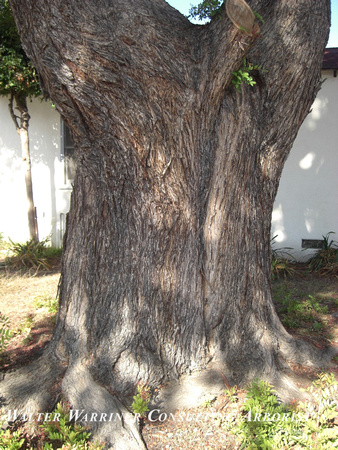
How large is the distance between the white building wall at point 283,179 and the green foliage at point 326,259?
0.91ft

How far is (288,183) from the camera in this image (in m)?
8.07

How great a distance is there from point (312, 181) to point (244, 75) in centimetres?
521

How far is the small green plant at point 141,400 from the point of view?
3010mm

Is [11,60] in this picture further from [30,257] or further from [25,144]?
[30,257]

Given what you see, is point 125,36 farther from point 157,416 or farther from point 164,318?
point 157,416

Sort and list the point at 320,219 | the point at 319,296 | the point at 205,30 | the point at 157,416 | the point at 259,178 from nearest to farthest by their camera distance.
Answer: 1. the point at 157,416
2. the point at 205,30
3. the point at 259,178
4. the point at 319,296
5. the point at 320,219

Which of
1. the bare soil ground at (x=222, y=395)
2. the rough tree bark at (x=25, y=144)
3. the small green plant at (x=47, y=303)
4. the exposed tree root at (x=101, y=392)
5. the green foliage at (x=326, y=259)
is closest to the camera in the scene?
the exposed tree root at (x=101, y=392)

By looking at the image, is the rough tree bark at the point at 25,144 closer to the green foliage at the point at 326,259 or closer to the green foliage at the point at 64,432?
the green foliage at the point at 326,259

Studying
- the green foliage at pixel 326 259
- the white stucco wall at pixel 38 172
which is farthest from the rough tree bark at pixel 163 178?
the white stucco wall at pixel 38 172

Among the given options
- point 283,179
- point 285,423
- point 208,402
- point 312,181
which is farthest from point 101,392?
point 312,181

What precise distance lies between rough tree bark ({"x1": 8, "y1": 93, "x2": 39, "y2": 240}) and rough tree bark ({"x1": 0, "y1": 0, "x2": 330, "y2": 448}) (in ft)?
16.8

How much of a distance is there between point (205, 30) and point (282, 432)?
3156 millimetres

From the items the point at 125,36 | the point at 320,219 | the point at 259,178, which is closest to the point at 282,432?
the point at 259,178

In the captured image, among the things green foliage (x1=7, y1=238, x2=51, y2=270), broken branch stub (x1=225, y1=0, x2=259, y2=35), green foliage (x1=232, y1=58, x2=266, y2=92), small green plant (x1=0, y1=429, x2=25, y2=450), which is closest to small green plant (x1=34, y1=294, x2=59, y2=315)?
green foliage (x1=7, y1=238, x2=51, y2=270)
